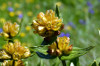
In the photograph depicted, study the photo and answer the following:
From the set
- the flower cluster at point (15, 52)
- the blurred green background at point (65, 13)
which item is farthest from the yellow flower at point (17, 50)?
the blurred green background at point (65, 13)

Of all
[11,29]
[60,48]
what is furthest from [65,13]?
[60,48]

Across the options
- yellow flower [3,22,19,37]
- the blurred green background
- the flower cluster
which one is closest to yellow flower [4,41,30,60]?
the flower cluster

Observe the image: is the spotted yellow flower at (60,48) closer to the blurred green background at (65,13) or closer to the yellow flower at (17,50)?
the yellow flower at (17,50)

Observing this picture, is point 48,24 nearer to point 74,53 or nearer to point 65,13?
point 74,53

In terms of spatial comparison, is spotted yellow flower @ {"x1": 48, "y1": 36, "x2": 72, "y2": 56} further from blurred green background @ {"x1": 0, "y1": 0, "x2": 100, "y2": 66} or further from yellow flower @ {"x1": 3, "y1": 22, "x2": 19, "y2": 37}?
blurred green background @ {"x1": 0, "y1": 0, "x2": 100, "y2": 66}

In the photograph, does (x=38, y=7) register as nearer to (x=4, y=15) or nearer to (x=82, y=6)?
(x=4, y=15)

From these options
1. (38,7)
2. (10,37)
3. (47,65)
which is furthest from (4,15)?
(10,37)
